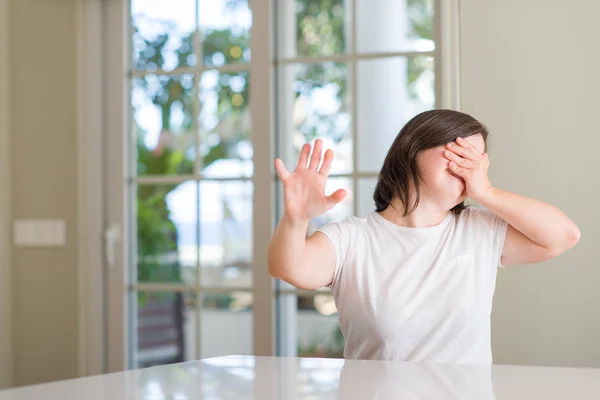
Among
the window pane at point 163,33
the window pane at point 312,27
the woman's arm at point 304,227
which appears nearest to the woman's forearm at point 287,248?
the woman's arm at point 304,227

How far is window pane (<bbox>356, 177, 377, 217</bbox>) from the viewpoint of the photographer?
3.07m

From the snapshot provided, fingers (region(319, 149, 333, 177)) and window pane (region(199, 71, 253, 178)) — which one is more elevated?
window pane (region(199, 71, 253, 178))

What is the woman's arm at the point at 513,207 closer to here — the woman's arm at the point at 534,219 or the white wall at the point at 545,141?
the woman's arm at the point at 534,219

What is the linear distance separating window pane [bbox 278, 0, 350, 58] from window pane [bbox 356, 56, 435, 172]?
161 mm

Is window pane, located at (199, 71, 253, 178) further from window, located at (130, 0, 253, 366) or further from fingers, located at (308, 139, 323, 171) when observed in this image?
fingers, located at (308, 139, 323, 171)

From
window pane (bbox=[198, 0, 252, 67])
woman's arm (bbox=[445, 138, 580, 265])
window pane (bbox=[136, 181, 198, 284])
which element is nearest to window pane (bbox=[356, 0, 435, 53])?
window pane (bbox=[198, 0, 252, 67])

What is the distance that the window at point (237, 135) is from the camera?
10.1 ft

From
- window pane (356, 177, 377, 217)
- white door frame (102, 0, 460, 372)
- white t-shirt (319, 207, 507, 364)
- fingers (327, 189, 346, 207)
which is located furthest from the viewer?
window pane (356, 177, 377, 217)

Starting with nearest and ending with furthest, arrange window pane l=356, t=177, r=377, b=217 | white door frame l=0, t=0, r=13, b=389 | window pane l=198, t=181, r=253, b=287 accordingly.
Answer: window pane l=356, t=177, r=377, b=217, window pane l=198, t=181, r=253, b=287, white door frame l=0, t=0, r=13, b=389

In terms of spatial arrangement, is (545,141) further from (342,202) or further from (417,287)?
(417,287)

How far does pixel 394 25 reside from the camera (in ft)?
9.95

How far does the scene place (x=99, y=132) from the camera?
11.6 ft

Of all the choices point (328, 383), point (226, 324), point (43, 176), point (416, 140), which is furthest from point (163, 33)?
point (328, 383)

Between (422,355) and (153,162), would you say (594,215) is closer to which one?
(422,355)
